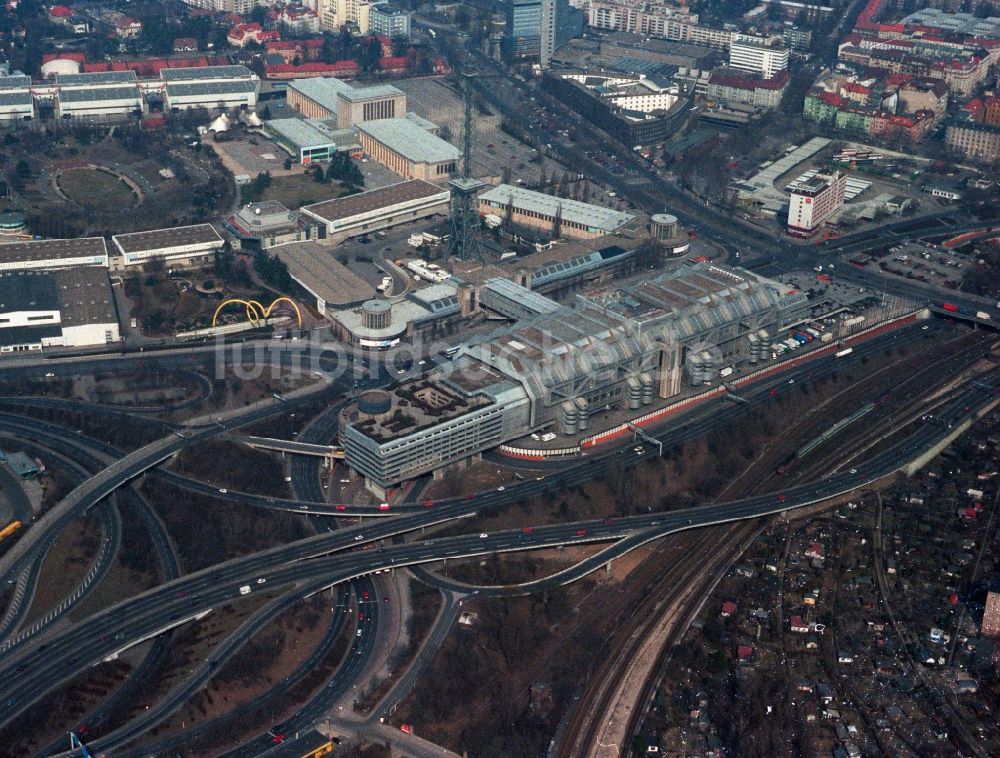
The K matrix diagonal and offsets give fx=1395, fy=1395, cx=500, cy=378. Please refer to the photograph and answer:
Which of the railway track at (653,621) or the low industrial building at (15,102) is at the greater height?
the low industrial building at (15,102)

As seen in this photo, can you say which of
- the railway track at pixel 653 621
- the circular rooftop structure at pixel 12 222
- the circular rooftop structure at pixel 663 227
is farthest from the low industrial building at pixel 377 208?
the railway track at pixel 653 621

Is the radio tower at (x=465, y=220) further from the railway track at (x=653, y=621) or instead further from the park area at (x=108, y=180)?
the railway track at (x=653, y=621)

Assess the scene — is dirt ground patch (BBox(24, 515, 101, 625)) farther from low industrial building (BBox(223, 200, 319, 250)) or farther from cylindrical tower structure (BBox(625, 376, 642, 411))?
low industrial building (BBox(223, 200, 319, 250))

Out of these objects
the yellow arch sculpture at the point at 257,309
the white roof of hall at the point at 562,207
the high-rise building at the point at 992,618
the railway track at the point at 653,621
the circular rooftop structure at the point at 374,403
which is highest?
the white roof of hall at the point at 562,207

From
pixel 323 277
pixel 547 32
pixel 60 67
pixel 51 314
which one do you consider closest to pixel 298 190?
pixel 323 277

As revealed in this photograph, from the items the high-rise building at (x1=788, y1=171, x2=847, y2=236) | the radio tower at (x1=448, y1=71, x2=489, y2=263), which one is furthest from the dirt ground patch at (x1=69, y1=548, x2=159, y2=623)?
the high-rise building at (x1=788, y1=171, x2=847, y2=236)

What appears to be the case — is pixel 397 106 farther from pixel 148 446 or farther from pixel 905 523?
pixel 905 523

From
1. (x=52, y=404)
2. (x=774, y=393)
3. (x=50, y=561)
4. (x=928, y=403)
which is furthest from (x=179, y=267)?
(x=928, y=403)
